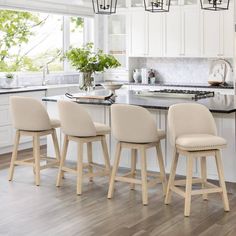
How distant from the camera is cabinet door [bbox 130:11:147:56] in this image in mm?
8797

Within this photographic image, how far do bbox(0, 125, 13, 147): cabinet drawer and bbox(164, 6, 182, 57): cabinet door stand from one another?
118 inches

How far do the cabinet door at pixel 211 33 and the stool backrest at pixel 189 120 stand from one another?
11.8 feet

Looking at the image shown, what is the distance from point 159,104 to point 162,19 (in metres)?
3.57

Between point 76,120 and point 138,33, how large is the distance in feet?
13.5

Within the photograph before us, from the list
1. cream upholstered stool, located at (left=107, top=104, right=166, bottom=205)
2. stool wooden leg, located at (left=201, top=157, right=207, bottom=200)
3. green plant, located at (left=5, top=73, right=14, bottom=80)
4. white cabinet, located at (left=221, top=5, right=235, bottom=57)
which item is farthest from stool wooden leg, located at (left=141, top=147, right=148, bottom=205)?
white cabinet, located at (left=221, top=5, right=235, bottom=57)

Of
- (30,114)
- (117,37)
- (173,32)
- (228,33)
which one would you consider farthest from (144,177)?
(117,37)

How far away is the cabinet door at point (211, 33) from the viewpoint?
8.08 metres

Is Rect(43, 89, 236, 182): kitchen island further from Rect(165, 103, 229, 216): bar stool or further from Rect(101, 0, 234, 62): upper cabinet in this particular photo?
Rect(101, 0, 234, 62): upper cabinet

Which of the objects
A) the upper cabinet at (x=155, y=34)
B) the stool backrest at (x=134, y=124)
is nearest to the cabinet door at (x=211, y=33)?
the upper cabinet at (x=155, y=34)

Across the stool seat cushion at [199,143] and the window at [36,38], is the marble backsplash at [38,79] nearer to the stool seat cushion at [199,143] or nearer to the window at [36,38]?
the window at [36,38]

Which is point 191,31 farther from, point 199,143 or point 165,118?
point 199,143

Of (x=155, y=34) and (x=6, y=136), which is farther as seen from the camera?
(x=155, y=34)

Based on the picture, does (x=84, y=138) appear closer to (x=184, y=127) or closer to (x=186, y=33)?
(x=184, y=127)

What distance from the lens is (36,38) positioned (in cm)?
Result: 845
